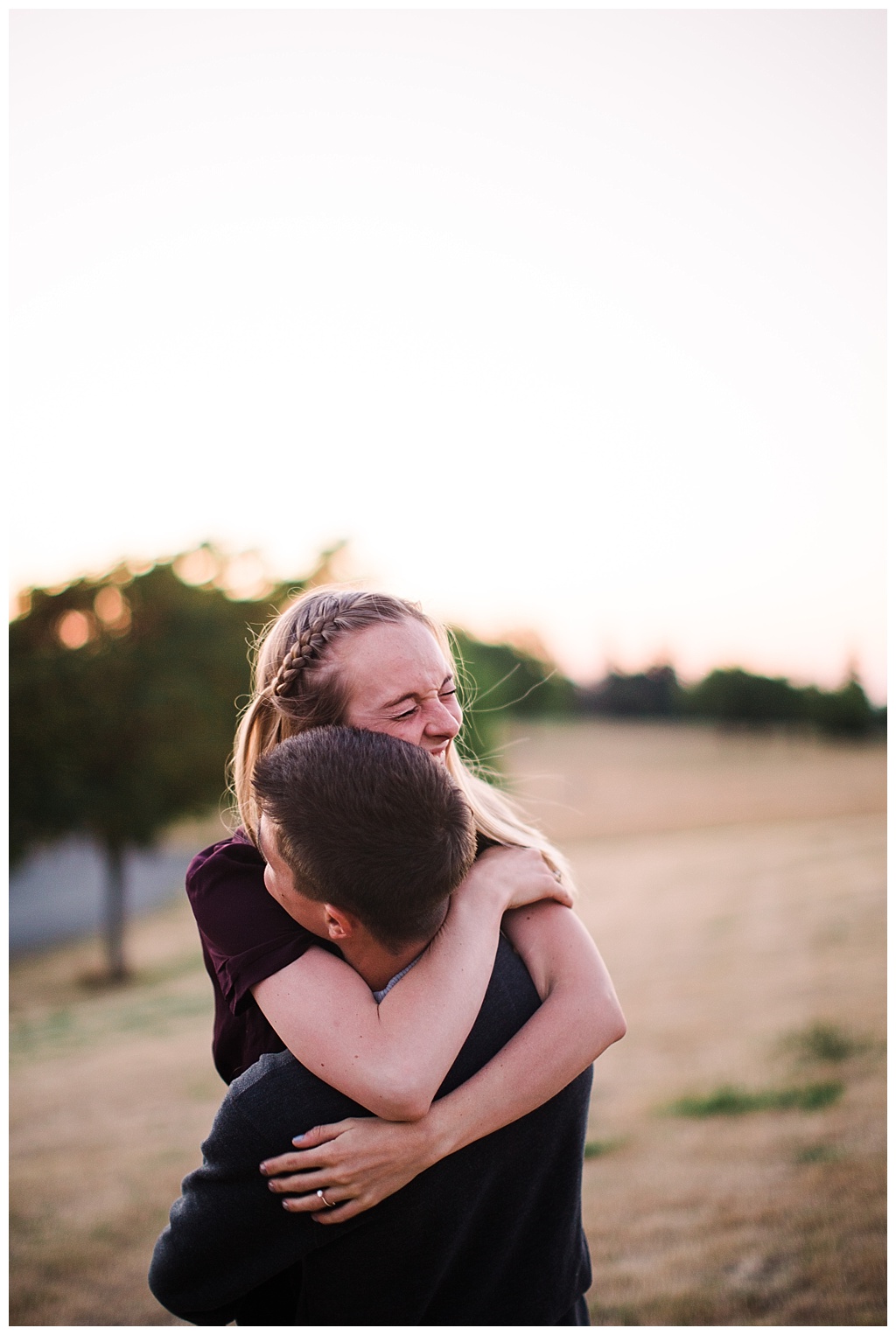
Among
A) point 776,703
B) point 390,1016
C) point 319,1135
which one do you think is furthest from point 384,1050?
point 776,703

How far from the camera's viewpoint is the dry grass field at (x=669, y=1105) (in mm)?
4043

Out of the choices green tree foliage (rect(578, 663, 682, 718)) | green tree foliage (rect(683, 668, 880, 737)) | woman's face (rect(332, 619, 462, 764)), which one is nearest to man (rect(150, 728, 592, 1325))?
woman's face (rect(332, 619, 462, 764))

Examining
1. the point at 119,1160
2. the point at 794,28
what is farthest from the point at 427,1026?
the point at 119,1160

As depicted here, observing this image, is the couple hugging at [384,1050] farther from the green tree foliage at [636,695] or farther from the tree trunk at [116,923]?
the green tree foliage at [636,695]

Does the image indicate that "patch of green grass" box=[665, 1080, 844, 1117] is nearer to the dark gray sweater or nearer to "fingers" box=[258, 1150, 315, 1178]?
the dark gray sweater

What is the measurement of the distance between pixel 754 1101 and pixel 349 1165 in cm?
630

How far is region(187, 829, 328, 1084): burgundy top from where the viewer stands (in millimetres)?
1484

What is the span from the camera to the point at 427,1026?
1.37 metres

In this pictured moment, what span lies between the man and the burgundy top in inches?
3.7

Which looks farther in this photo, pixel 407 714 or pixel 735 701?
pixel 735 701

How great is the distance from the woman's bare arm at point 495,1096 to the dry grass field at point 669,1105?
637 mm

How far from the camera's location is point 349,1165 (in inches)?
52.1

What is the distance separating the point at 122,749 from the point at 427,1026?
1187 centimetres

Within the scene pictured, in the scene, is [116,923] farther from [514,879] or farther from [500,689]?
[514,879]
